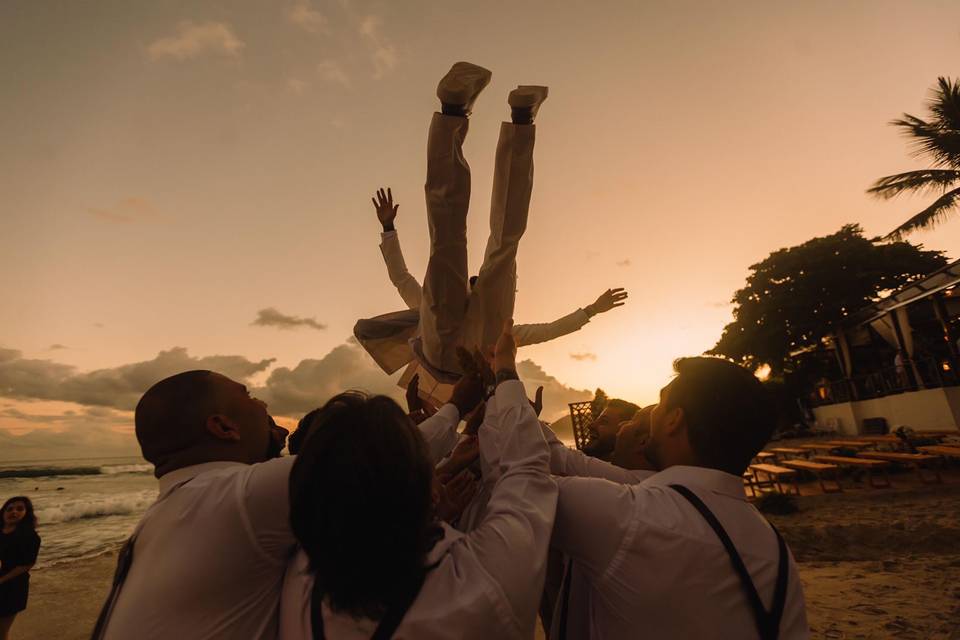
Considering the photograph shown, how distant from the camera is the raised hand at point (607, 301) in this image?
3.46 m

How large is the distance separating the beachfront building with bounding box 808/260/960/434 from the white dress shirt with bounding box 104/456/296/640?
54.5 ft

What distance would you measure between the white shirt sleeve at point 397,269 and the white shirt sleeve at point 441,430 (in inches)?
77.4

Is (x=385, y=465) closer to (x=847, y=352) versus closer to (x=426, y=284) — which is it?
(x=426, y=284)

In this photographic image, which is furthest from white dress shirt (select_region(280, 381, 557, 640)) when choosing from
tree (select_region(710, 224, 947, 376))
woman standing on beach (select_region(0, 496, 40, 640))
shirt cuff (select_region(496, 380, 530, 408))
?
tree (select_region(710, 224, 947, 376))

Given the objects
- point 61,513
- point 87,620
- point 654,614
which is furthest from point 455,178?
point 61,513

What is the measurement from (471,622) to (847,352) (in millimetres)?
25854

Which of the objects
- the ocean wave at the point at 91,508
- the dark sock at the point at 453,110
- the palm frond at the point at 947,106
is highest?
the palm frond at the point at 947,106

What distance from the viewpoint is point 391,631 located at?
1019 mm

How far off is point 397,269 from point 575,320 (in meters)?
1.40

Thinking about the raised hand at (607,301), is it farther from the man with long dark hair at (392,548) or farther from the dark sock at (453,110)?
the man with long dark hair at (392,548)

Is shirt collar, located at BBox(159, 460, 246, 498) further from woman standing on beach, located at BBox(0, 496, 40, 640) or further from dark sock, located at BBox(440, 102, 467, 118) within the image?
woman standing on beach, located at BBox(0, 496, 40, 640)

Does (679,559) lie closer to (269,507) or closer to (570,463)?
(570,463)

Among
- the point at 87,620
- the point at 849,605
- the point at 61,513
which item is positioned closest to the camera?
the point at 849,605

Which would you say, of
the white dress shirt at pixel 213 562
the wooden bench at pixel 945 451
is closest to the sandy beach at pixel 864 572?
the wooden bench at pixel 945 451
